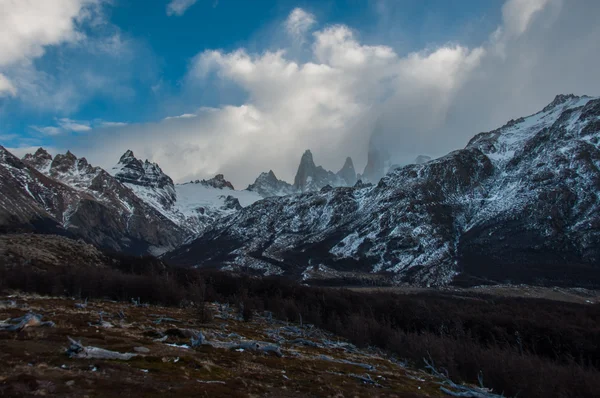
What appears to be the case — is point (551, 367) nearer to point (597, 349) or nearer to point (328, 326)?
point (597, 349)

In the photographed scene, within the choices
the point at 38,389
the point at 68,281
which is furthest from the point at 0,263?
the point at 38,389

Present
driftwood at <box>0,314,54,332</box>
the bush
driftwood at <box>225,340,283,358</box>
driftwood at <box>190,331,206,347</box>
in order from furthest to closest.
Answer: the bush → driftwood at <box>225,340,283,358</box> → driftwood at <box>190,331,206,347</box> → driftwood at <box>0,314,54,332</box>

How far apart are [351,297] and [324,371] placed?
134m

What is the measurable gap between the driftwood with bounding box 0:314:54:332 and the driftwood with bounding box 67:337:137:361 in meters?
10.6

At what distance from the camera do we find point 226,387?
29.0 metres

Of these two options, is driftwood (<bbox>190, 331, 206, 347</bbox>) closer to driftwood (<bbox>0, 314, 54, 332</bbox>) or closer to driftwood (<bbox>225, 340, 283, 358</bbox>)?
driftwood (<bbox>225, 340, 283, 358</bbox>)

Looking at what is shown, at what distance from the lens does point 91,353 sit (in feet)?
102

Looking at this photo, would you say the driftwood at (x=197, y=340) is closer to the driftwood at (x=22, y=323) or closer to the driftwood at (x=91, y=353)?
the driftwood at (x=91, y=353)

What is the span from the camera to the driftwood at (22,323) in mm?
37812

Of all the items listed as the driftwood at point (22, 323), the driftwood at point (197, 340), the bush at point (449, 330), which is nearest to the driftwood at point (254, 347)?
the driftwood at point (197, 340)

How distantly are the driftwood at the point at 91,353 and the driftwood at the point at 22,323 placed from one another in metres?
10.6

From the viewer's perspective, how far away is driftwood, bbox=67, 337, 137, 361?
1190 inches

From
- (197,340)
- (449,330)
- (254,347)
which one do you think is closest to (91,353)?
(197,340)

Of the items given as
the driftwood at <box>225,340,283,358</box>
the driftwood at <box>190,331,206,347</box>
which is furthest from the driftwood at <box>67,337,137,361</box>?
the driftwood at <box>225,340,283,358</box>
